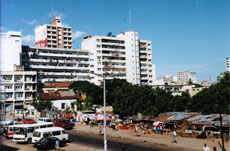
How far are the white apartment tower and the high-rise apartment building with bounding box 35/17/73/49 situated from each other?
47.8 feet

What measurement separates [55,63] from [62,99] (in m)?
34.5

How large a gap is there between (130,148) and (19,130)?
1429cm

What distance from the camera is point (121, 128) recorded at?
45.2m

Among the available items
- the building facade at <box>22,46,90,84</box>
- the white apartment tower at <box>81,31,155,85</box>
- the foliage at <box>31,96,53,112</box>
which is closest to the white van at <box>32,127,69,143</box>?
the foliage at <box>31,96,53,112</box>

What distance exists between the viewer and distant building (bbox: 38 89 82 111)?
73.2 m

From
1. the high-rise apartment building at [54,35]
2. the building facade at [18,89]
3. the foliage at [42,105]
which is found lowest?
the foliage at [42,105]

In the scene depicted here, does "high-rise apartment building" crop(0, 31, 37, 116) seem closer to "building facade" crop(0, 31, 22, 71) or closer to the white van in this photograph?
"building facade" crop(0, 31, 22, 71)

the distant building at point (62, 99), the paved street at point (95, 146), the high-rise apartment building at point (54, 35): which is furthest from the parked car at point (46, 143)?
the high-rise apartment building at point (54, 35)

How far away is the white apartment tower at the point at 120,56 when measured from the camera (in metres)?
114

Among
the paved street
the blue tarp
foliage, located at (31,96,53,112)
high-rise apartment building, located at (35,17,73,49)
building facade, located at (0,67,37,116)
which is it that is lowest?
the paved street

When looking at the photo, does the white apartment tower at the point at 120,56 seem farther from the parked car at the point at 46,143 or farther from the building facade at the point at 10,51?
the parked car at the point at 46,143

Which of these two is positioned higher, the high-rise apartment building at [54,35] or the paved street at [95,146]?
the high-rise apartment building at [54,35]

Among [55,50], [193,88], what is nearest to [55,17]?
[55,50]

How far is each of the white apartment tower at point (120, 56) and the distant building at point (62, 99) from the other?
36.5 meters
